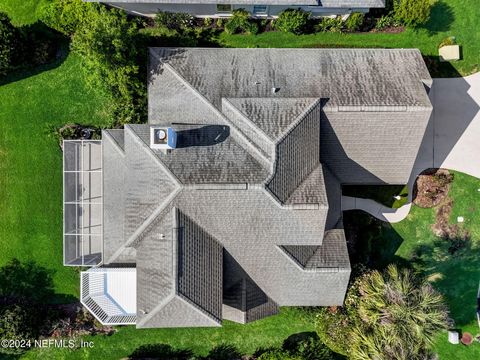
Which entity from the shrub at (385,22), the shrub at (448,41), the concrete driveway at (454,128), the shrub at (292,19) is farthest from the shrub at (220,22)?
the concrete driveway at (454,128)

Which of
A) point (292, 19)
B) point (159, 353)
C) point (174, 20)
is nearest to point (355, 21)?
point (292, 19)

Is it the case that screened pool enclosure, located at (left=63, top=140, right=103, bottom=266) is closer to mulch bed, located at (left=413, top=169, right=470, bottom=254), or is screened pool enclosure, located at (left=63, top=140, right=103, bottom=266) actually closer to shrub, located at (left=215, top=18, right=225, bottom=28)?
shrub, located at (left=215, top=18, right=225, bottom=28)

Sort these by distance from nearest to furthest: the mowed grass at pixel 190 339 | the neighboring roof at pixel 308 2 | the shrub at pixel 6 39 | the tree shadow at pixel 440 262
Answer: the neighboring roof at pixel 308 2
the shrub at pixel 6 39
the tree shadow at pixel 440 262
the mowed grass at pixel 190 339

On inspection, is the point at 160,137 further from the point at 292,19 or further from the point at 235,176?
the point at 292,19

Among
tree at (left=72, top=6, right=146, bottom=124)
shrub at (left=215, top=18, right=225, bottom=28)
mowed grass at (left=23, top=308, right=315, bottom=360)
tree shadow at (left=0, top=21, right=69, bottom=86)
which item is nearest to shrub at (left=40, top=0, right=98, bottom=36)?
tree at (left=72, top=6, right=146, bottom=124)

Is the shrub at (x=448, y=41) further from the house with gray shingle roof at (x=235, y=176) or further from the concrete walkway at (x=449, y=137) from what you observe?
the house with gray shingle roof at (x=235, y=176)

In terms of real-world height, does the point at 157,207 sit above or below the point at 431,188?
above
